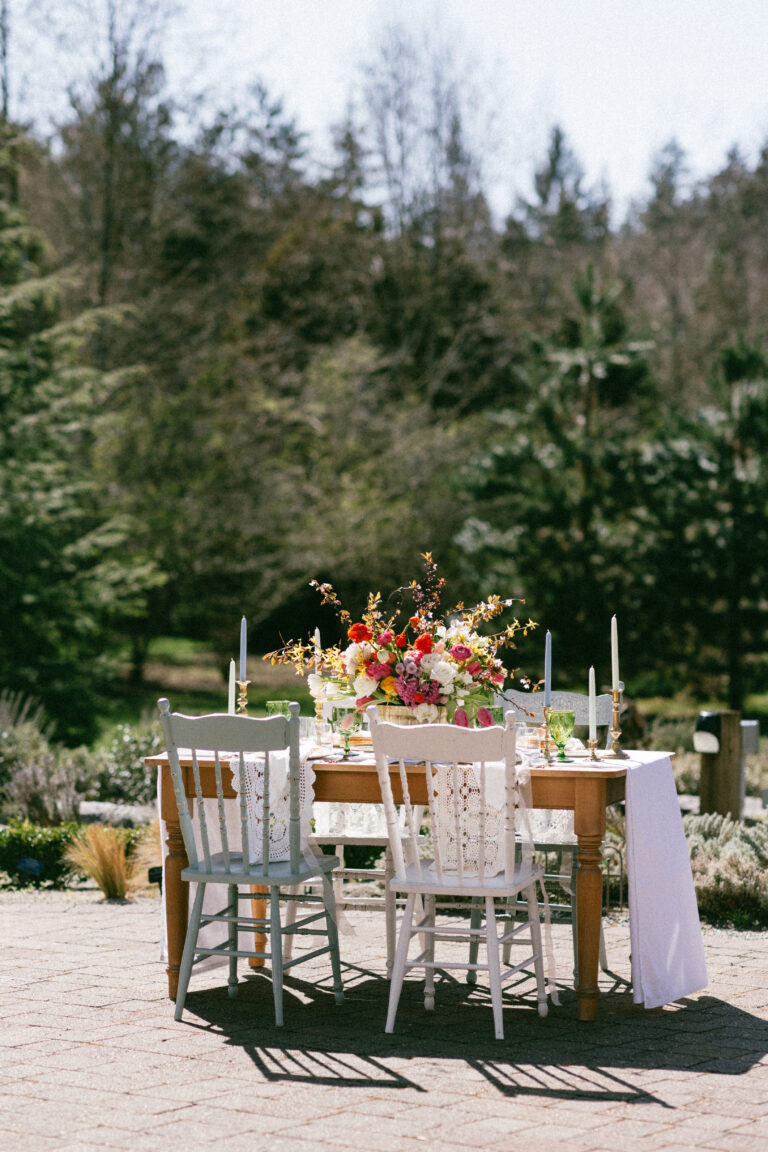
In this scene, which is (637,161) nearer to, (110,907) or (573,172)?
(573,172)

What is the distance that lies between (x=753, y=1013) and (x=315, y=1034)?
151 centimetres

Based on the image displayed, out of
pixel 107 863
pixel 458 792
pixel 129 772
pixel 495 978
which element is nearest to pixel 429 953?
pixel 495 978

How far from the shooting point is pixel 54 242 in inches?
766

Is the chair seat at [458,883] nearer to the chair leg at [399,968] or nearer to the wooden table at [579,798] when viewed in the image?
the chair leg at [399,968]

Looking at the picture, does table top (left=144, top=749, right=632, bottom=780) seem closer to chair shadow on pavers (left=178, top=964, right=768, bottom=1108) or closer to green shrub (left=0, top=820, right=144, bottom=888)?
chair shadow on pavers (left=178, top=964, right=768, bottom=1108)

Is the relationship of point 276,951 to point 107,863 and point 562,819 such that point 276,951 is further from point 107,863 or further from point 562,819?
point 107,863

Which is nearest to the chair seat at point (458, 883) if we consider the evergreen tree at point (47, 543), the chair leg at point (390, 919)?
the chair leg at point (390, 919)

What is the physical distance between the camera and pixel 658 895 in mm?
4570

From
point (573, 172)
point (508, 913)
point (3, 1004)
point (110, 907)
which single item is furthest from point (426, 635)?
point (573, 172)

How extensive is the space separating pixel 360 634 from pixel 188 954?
1271mm

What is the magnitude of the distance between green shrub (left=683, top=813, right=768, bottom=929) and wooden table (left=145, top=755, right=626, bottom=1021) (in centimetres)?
166

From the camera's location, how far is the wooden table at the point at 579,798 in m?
4.38

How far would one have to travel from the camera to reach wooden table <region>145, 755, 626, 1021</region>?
4.38m

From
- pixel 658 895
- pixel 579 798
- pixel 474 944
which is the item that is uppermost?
pixel 579 798
